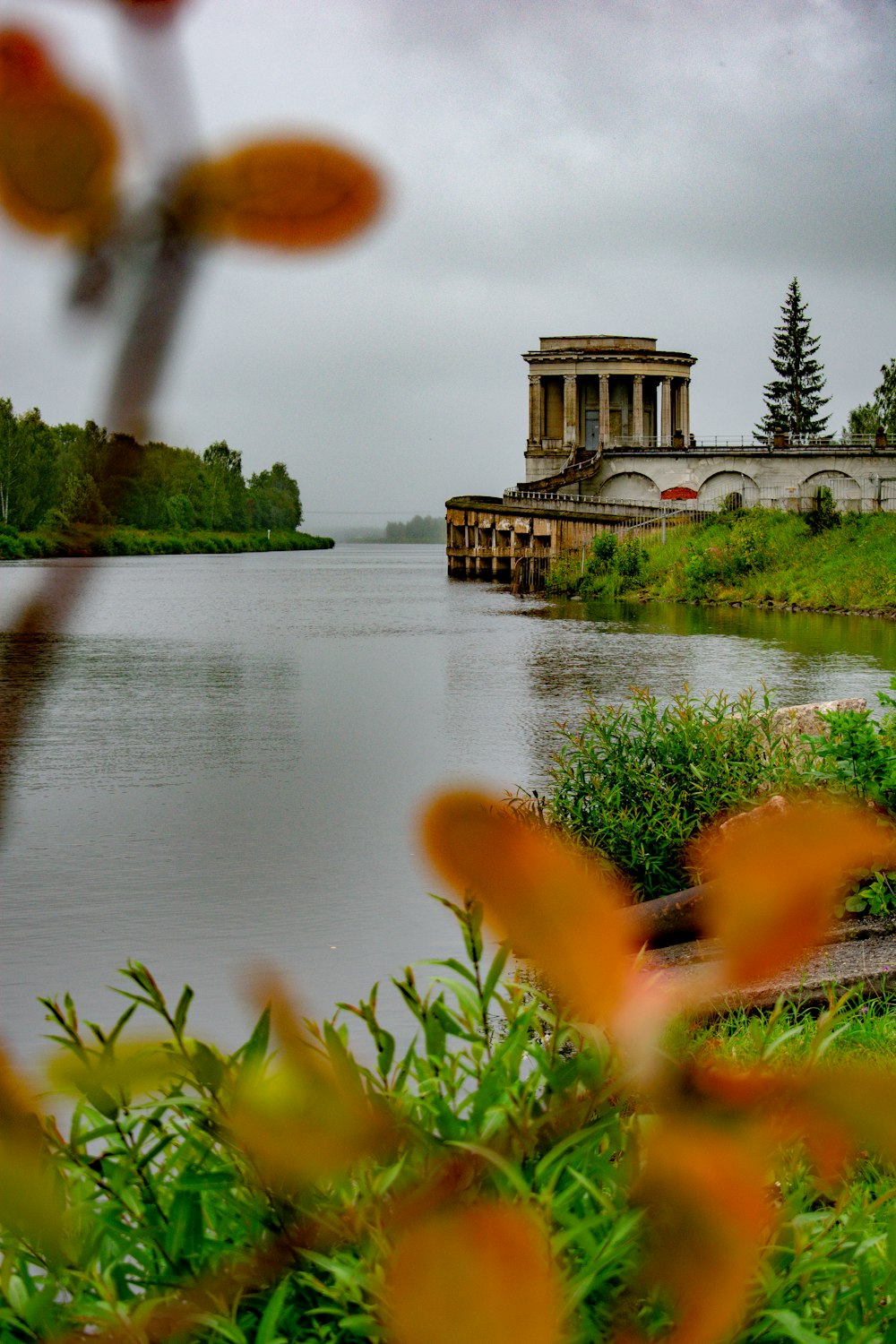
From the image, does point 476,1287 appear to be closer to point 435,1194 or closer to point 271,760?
point 435,1194

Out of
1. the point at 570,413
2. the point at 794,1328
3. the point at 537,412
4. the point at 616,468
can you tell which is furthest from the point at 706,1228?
the point at 537,412

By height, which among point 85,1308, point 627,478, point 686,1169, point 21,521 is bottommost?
point 85,1308

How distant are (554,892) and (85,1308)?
744 millimetres

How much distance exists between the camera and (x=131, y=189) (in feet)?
1.33

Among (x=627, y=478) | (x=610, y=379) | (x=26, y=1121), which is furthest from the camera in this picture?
(x=610, y=379)

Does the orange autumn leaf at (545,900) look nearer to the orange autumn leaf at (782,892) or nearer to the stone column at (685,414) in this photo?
the orange autumn leaf at (782,892)

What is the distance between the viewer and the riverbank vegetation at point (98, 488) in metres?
0.43

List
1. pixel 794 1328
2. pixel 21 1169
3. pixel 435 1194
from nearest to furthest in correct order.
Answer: pixel 21 1169 < pixel 435 1194 < pixel 794 1328

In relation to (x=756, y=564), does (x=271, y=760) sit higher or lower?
lower

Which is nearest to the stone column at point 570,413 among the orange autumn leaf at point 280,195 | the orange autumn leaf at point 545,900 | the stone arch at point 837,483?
the stone arch at point 837,483

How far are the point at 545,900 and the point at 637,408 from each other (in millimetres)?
55863

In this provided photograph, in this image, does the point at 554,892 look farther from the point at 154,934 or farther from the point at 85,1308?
the point at 154,934

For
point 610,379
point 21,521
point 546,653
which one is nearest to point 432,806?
point 21,521

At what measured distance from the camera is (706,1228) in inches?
31.0
